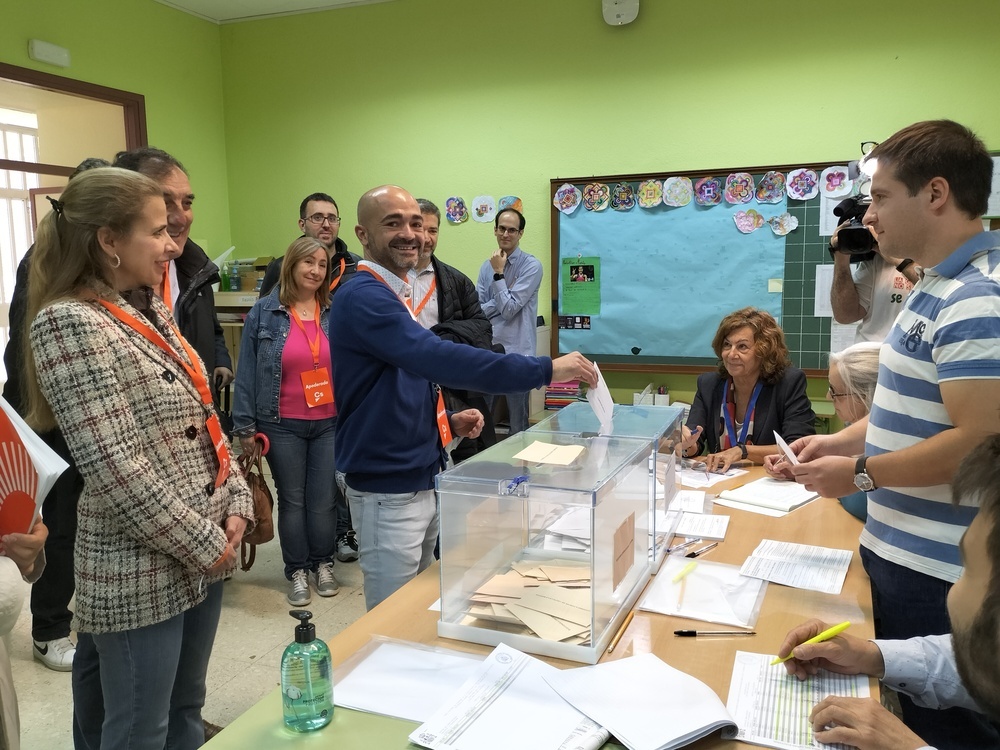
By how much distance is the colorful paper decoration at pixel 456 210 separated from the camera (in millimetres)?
4969

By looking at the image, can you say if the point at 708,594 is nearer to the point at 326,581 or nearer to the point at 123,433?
the point at 123,433

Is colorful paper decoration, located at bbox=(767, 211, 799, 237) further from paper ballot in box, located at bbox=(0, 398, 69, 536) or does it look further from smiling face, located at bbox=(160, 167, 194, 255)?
paper ballot in box, located at bbox=(0, 398, 69, 536)

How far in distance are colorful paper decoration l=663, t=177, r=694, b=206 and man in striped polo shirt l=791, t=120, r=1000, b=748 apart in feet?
9.57

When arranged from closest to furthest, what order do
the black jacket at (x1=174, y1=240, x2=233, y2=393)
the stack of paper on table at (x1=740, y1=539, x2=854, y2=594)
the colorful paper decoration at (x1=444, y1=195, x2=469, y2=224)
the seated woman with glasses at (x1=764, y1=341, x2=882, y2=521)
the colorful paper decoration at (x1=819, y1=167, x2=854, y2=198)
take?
the stack of paper on table at (x1=740, y1=539, x2=854, y2=594) → the seated woman with glasses at (x1=764, y1=341, x2=882, y2=521) → the black jacket at (x1=174, y1=240, x2=233, y2=393) → the colorful paper decoration at (x1=819, y1=167, x2=854, y2=198) → the colorful paper decoration at (x1=444, y1=195, x2=469, y2=224)

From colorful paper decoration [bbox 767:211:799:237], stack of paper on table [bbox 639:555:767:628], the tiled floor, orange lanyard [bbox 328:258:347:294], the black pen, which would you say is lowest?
the tiled floor

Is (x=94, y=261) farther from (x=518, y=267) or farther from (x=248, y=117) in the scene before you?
(x=248, y=117)

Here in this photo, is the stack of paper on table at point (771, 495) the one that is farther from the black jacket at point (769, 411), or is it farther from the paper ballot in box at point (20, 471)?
the paper ballot in box at point (20, 471)

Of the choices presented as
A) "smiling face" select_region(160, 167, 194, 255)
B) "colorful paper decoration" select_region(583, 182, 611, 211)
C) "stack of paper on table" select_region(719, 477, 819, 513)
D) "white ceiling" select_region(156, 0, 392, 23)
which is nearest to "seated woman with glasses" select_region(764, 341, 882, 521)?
"stack of paper on table" select_region(719, 477, 819, 513)

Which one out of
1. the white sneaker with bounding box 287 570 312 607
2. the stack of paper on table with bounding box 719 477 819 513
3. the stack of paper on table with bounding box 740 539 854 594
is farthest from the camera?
the white sneaker with bounding box 287 570 312 607

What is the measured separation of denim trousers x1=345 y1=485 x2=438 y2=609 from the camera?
1.89m

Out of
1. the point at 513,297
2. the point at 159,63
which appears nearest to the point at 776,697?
the point at 513,297

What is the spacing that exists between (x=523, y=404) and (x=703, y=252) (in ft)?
4.71

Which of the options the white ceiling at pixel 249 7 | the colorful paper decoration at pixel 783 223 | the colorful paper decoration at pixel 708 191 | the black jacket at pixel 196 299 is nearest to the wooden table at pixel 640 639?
the black jacket at pixel 196 299

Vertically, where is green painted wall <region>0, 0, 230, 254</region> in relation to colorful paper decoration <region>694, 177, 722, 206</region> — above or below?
above
